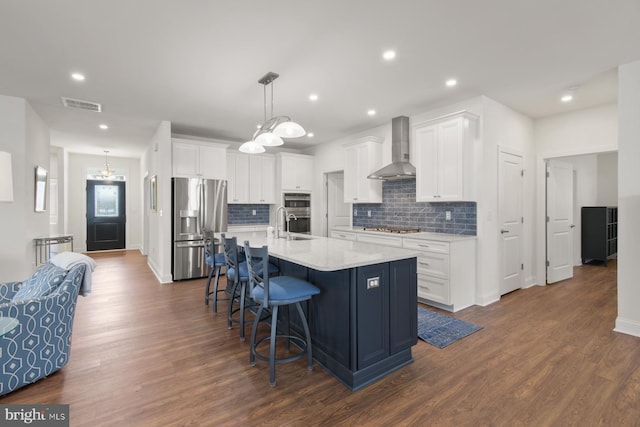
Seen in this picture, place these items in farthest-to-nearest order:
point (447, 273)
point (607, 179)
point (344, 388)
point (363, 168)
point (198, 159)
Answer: point (607, 179), point (198, 159), point (363, 168), point (447, 273), point (344, 388)

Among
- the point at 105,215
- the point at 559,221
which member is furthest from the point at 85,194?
the point at 559,221

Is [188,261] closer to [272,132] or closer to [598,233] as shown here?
[272,132]

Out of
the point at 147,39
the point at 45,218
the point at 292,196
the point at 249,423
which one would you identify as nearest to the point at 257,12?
the point at 147,39

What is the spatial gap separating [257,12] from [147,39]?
1.09m

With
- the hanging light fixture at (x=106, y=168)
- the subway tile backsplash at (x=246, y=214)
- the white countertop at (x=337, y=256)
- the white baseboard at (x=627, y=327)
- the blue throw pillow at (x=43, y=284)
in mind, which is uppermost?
the hanging light fixture at (x=106, y=168)

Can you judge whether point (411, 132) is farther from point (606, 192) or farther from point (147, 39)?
point (606, 192)

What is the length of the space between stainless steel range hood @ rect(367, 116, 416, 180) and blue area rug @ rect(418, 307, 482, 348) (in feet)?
6.93

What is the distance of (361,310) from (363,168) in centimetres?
352

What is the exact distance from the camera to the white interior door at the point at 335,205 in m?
6.79

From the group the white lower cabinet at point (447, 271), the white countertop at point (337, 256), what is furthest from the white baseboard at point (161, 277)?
the white lower cabinet at point (447, 271)

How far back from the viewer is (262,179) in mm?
6586

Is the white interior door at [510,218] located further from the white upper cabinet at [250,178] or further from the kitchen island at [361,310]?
the white upper cabinet at [250,178]

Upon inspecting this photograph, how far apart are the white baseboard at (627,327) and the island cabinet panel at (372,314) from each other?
2.66 meters

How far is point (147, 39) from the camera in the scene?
2580 mm
